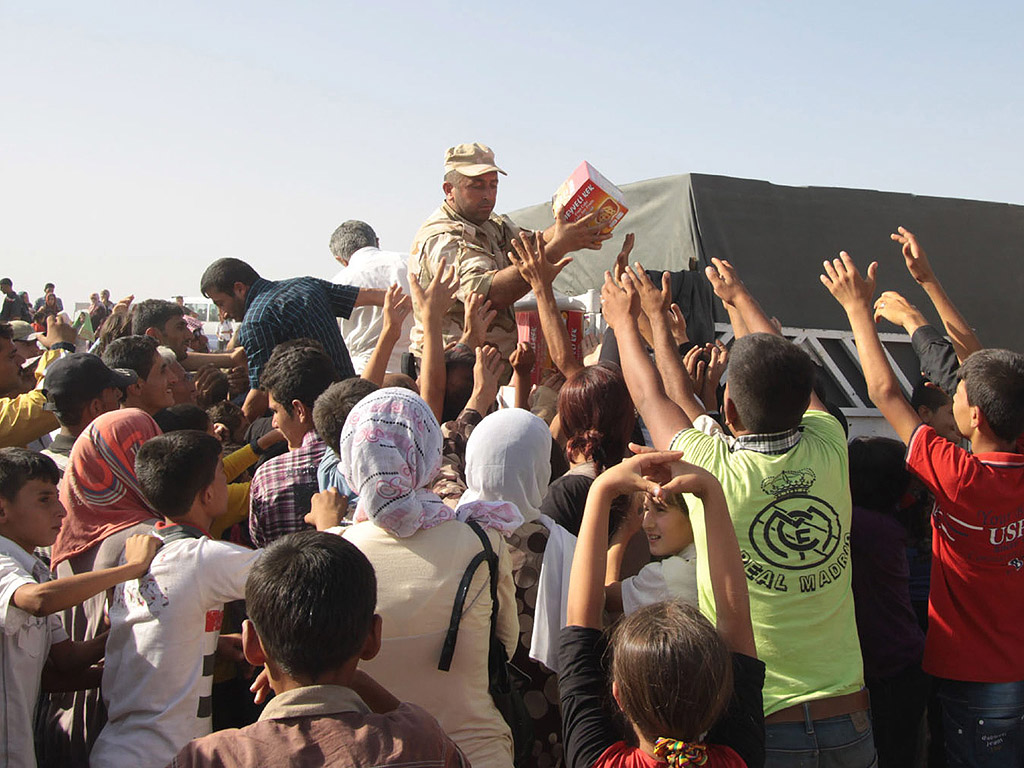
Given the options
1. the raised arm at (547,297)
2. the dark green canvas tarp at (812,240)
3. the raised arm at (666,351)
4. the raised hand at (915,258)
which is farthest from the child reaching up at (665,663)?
the dark green canvas tarp at (812,240)

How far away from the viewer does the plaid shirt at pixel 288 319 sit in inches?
176

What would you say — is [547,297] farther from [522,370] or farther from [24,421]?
[24,421]

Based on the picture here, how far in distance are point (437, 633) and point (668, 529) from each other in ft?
2.39

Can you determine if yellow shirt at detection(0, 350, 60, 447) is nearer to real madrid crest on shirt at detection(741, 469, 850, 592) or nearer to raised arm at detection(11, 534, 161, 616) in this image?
raised arm at detection(11, 534, 161, 616)

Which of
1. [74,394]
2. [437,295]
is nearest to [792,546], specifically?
[437,295]

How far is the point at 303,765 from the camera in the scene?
5.16 feet

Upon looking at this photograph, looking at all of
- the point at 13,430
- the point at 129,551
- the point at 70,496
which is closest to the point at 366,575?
the point at 129,551

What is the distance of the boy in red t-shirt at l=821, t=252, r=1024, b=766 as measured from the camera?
9.00 feet

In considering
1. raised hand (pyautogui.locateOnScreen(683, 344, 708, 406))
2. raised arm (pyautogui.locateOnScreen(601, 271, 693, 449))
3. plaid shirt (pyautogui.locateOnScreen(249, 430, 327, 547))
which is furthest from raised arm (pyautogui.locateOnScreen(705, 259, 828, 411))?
plaid shirt (pyautogui.locateOnScreen(249, 430, 327, 547))

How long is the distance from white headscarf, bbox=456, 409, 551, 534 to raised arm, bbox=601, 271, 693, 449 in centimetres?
32

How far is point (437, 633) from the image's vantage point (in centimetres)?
217

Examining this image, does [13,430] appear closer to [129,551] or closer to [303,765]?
[129,551]

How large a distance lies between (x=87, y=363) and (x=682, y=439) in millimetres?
2431

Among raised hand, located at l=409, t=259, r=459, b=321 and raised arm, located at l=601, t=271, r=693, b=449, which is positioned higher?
raised hand, located at l=409, t=259, r=459, b=321
